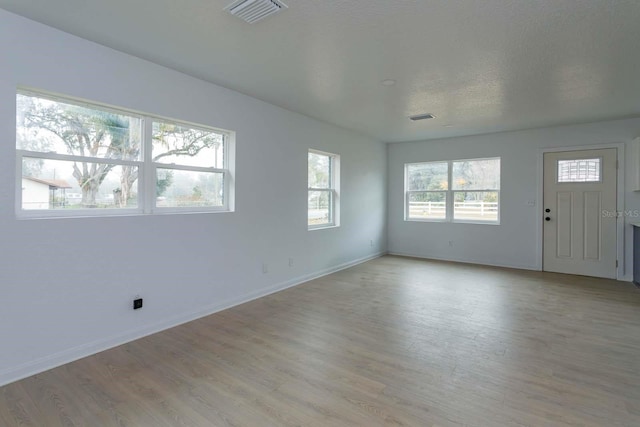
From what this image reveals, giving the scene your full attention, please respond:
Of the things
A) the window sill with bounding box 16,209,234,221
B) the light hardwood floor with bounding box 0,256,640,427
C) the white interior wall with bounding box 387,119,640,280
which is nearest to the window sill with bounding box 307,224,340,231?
the light hardwood floor with bounding box 0,256,640,427

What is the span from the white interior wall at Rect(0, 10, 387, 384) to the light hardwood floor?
254 mm

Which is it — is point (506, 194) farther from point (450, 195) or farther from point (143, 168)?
point (143, 168)

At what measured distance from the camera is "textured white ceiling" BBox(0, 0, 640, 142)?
86.0 inches

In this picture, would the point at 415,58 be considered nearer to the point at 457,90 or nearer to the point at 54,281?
the point at 457,90

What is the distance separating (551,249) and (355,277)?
3.51 metres

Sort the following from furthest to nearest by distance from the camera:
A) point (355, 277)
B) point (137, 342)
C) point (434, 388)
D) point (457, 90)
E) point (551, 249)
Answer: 1. point (551, 249)
2. point (355, 277)
3. point (457, 90)
4. point (137, 342)
5. point (434, 388)

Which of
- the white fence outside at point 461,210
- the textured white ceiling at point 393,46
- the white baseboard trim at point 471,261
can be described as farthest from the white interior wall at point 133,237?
the white fence outside at point 461,210

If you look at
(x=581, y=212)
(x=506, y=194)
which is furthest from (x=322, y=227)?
(x=581, y=212)

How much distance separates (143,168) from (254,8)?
1.80 m

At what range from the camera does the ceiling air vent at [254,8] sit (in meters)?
2.10

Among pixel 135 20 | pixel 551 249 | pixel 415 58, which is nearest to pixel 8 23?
pixel 135 20

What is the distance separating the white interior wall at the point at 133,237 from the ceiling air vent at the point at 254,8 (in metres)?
1.32

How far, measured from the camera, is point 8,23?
226 cm

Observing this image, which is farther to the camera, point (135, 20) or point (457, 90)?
point (457, 90)
